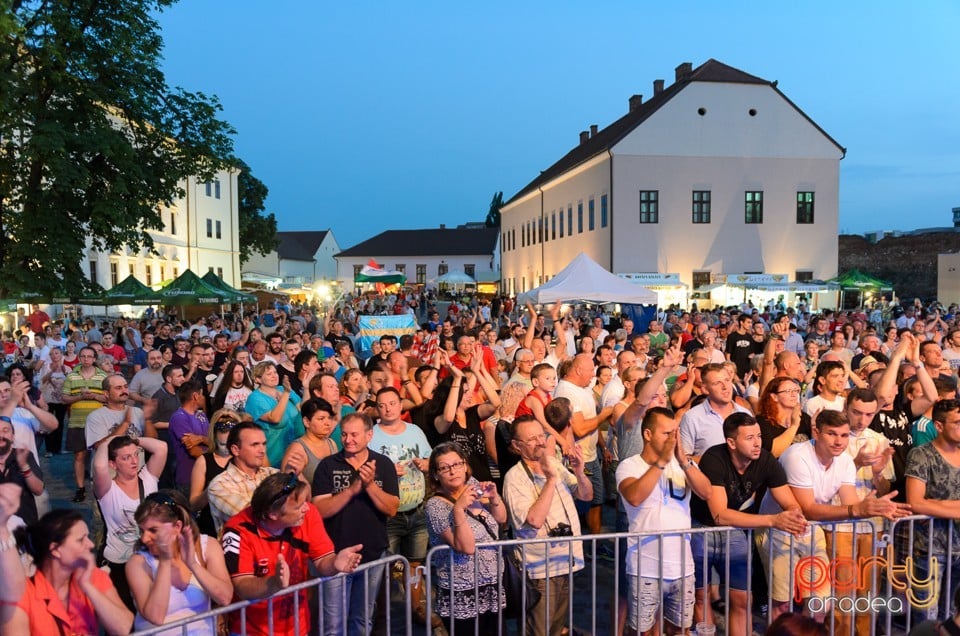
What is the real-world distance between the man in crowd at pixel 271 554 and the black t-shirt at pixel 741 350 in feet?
30.7

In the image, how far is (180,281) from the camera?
821 inches

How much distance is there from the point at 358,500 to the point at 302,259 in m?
82.4

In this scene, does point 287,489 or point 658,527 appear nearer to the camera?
point 287,489

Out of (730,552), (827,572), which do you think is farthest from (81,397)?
(827,572)

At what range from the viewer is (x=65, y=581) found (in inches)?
125

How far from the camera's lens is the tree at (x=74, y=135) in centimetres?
1866

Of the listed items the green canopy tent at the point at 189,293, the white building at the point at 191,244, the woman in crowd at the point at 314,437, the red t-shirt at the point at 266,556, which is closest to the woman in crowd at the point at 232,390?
the woman in crowd at the point at 314,437

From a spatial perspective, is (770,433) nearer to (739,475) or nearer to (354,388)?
(739,475)

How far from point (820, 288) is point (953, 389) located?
24.6 meters

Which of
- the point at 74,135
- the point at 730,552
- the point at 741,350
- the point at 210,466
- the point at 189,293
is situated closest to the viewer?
the point at 730,552

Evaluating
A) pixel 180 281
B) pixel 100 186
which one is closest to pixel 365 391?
A: pixel 180 281

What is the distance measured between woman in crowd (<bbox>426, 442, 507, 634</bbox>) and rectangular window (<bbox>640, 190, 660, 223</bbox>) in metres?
31.9

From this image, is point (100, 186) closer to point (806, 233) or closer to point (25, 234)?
point (25, 234)

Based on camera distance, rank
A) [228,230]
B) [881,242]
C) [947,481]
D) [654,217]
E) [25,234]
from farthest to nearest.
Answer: [228,230], [881,242], [654,217], [25,234], [947,481]
